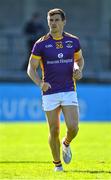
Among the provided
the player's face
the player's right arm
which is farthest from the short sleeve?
the player's right arm

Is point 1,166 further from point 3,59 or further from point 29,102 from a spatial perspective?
point 3,59

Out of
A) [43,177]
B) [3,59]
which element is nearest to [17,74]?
[3,59]

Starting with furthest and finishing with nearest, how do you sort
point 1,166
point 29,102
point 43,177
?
point 29,102 < point 1,166 < point 43,177

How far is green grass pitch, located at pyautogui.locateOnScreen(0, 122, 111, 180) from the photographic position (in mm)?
12320

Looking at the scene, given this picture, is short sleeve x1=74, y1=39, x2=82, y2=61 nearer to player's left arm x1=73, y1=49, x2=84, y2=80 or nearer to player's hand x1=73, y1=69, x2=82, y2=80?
player's left arm x1=73, y1=49, x2=84, y2=80

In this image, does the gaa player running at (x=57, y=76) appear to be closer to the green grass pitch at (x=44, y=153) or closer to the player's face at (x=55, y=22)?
the player's face at (x=55, y=22)

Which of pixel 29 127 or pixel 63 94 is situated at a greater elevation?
pixel 63 94

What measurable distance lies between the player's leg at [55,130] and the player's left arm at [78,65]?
590 mm

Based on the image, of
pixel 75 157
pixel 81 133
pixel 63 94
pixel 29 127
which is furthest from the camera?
pixel 29 127

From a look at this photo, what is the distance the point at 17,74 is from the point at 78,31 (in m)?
5.06

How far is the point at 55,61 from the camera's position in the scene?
1266 cm

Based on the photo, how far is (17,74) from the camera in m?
28.2

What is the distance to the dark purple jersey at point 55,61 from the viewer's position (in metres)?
12.6

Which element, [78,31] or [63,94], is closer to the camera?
[63,94]
